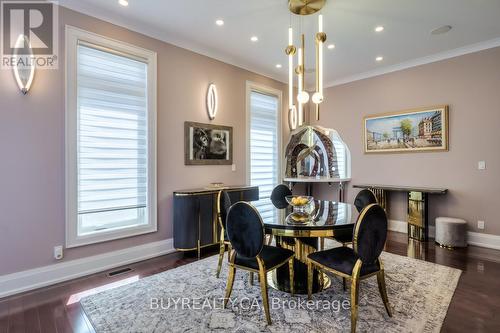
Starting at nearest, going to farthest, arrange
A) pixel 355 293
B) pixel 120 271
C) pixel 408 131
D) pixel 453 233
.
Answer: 1. pixel 355 293
2. pixel 120 271
3. pixel 453 233
4. pixel 408 131

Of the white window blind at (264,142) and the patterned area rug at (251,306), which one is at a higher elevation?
the white window blind at (264,142)

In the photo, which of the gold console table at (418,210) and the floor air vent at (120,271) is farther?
the gold console table at (418,210)

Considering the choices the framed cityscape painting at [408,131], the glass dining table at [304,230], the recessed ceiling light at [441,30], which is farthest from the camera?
the framed cityscape painting at [408,131]

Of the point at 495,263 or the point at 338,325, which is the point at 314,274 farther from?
the point at 495,263

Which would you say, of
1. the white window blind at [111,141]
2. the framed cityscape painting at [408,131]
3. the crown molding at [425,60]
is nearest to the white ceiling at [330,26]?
the crown molding at [425,60]

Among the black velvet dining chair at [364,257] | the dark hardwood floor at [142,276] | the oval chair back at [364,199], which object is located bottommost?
the dark hardwood floor at [142,276]

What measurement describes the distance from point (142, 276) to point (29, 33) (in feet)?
9.58

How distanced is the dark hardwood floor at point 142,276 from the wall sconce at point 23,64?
6.91 feet

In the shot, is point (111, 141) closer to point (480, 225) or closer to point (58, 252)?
point (58, 252)

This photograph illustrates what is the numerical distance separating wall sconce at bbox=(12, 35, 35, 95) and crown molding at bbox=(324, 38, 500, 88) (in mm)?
5302

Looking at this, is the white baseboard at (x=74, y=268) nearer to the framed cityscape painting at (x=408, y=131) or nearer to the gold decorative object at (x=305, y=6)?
the gold decorative object at (x=305, y=6)

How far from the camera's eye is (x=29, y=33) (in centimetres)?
276

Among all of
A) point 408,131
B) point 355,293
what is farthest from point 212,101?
point 408,131

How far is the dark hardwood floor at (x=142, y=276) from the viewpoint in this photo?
208 centimetres
